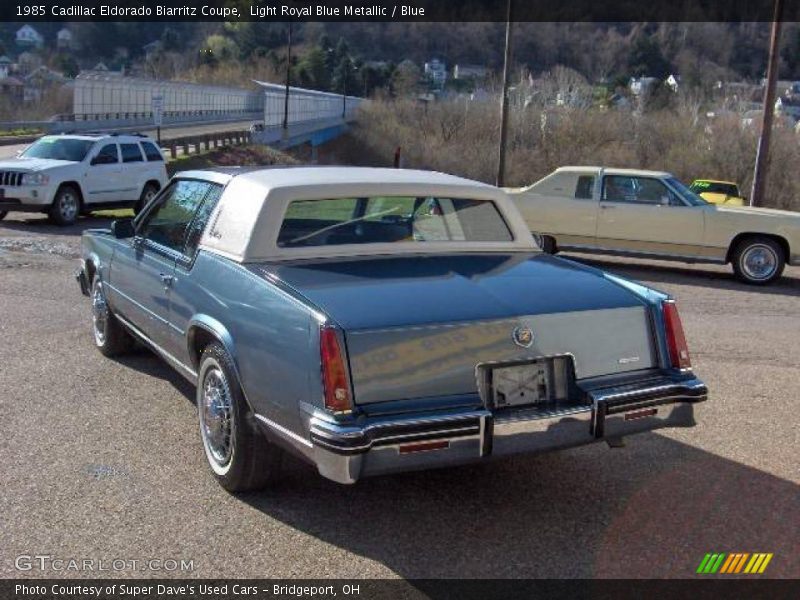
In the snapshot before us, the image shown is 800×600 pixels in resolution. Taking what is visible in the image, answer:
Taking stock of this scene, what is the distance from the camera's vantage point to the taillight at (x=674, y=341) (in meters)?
4.43

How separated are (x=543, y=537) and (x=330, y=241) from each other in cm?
194

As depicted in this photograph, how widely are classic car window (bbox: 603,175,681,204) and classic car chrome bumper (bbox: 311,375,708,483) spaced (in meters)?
9.91

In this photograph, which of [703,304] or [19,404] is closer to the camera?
[19,404]

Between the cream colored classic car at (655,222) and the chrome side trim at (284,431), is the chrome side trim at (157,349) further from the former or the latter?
the cream colored classic car at (655,222)

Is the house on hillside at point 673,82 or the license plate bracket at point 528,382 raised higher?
the house on hillside at point 673,82

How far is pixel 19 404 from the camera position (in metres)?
5.80

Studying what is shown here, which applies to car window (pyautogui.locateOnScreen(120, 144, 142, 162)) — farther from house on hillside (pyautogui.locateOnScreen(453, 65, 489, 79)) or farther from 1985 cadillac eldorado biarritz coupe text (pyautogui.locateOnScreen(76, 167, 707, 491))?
house on hillside (pyautogui.locateOnScreen(453, 65, 489, 79))

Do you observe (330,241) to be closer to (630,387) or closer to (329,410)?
(329,410)

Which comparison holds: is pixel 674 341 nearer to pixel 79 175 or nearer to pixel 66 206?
pixel 66 206

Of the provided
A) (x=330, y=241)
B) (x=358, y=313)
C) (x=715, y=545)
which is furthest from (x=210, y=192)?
(x=715, y=545)

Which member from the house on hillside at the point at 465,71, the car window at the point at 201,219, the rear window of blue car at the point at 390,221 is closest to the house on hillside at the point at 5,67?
the house on hillside at the point at 465,71

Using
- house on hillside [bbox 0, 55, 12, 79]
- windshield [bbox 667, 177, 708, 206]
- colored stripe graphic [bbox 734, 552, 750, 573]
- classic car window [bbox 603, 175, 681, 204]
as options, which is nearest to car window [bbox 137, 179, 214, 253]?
colored stripe graphic [bbox 734, 552, 750, 573]

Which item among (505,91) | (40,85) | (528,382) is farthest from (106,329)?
(40,85)

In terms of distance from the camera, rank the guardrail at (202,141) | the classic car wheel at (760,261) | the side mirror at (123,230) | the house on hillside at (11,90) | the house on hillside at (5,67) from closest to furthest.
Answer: the side mirror at (123,230) → the classic car wheel at (760,261) → the guardrail at (202,141) → the house on hillside at (11,90) → the house on hillside at (5,67)
